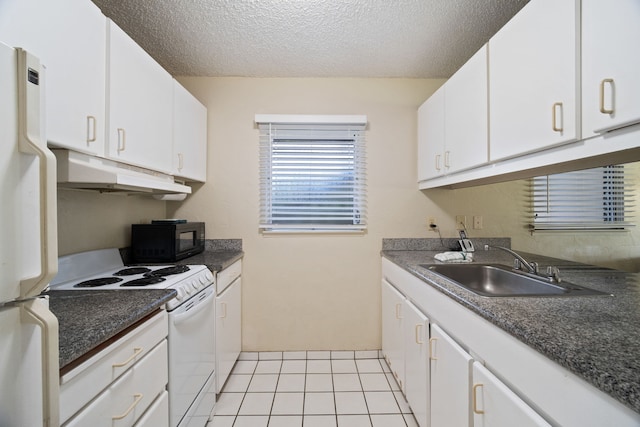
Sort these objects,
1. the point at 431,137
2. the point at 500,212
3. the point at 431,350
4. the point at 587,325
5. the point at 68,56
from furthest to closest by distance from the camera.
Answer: the point at 500,212 → the point at 431,137 → the point at 431,350 → the point at 68,56 → the point at 587,325

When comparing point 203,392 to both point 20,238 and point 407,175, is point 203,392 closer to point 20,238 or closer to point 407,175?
point 20,238

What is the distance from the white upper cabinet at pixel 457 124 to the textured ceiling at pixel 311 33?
1.05 ft

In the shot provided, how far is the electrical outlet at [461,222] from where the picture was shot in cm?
236

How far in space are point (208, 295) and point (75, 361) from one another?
0.85 metres

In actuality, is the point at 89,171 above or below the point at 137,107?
below

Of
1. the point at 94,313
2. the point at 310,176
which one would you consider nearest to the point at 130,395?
the point at 94,313

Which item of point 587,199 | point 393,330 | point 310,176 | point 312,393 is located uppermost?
point 310,176

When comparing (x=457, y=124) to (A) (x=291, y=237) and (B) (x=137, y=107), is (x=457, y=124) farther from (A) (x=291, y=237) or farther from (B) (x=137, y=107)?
(B) (x=137, y=107)

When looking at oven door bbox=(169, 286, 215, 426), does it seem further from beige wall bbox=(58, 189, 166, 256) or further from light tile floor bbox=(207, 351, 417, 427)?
beige wall bbox=(58, 189, 166, 256)

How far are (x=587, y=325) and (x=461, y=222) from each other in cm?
170

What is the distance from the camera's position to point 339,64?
6.98 feet

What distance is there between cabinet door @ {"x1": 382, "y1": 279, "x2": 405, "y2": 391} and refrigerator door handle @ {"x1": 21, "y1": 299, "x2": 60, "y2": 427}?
1.62 metres

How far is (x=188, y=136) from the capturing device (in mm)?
2018

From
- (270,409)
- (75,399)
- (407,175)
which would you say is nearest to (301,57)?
(407,175)
